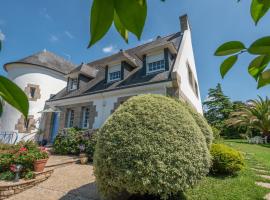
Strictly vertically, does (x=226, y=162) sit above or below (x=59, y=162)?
above

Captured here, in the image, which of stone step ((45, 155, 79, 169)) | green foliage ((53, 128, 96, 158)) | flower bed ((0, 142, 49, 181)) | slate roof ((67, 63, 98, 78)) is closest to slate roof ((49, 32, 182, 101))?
slate roof ((67, 63, 98, 78))

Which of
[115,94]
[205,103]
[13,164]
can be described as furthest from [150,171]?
[205,103]

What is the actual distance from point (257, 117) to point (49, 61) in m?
22.9

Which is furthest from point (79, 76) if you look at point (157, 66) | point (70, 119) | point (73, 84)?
point (157, 66)

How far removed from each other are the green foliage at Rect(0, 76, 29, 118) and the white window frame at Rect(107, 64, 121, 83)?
11.8 m

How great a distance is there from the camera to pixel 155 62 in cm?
1068

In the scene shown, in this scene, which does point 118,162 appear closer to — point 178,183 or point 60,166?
point 178,183

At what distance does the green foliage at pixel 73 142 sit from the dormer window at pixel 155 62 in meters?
4.78

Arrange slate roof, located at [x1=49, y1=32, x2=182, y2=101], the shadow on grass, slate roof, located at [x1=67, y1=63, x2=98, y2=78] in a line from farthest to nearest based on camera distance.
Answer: slate roof, located at [x1=67, y1=63, x2=98, y2=78], slate roof, located at [x1=49, y1=32, x2=182, y2=101], the shadow on grass

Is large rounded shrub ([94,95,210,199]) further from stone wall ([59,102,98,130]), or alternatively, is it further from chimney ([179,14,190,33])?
chimney ([179,14,190,33])

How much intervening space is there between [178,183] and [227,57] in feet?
11.6

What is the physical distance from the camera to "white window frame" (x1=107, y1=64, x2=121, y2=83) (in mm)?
12189

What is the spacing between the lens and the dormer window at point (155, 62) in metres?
10.4

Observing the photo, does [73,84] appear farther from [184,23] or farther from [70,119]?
[184,23]
